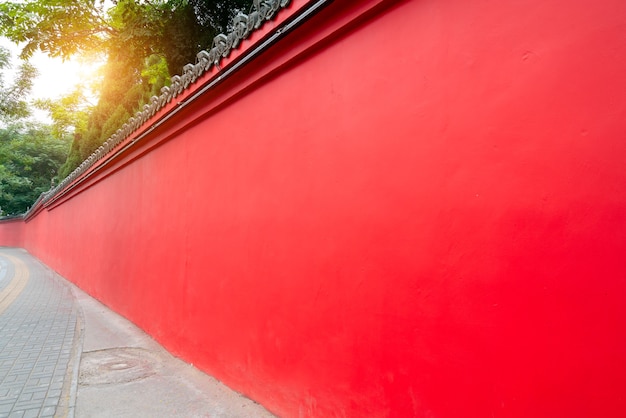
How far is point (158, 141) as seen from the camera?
5320 mm

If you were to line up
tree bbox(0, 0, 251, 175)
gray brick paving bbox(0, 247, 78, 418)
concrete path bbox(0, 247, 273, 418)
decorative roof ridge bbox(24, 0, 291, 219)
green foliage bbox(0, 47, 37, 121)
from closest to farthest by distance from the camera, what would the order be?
decorative roof ridge bbox(24, 0, 291, 219) < concrete path bbox(0, 247, 273, 418) < gray brick paving bbox(0, 247, 78, 418) < tree bbox(0, 0, 251, 175) < green foliage bbox(0, 47, 37, 121)

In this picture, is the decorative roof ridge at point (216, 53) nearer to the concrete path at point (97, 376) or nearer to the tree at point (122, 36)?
the concrete path at point (97, 376)

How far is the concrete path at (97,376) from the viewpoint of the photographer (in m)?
3.11

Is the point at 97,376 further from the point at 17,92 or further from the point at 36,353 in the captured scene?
the point at 17,92

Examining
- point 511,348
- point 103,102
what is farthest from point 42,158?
point 511,348

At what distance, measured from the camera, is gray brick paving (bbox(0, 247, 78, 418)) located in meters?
3.30

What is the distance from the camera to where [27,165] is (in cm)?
2983

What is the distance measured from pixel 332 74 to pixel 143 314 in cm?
450

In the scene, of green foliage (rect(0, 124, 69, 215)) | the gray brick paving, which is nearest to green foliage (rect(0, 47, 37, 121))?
green foliage (rect(0, 124, 69, 215))

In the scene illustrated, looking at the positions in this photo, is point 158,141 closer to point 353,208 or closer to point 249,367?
point 249,367

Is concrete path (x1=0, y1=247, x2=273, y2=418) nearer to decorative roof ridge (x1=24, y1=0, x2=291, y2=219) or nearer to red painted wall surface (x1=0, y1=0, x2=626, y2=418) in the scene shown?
red painted wall surface (x1=0, y1=0, x2=626, y2=418)

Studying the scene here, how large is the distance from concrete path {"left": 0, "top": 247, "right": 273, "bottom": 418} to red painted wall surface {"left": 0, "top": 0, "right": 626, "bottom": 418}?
409 mm

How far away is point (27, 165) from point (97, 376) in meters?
32.3

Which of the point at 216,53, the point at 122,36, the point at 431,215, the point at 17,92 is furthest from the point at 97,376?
the point at 17,92
